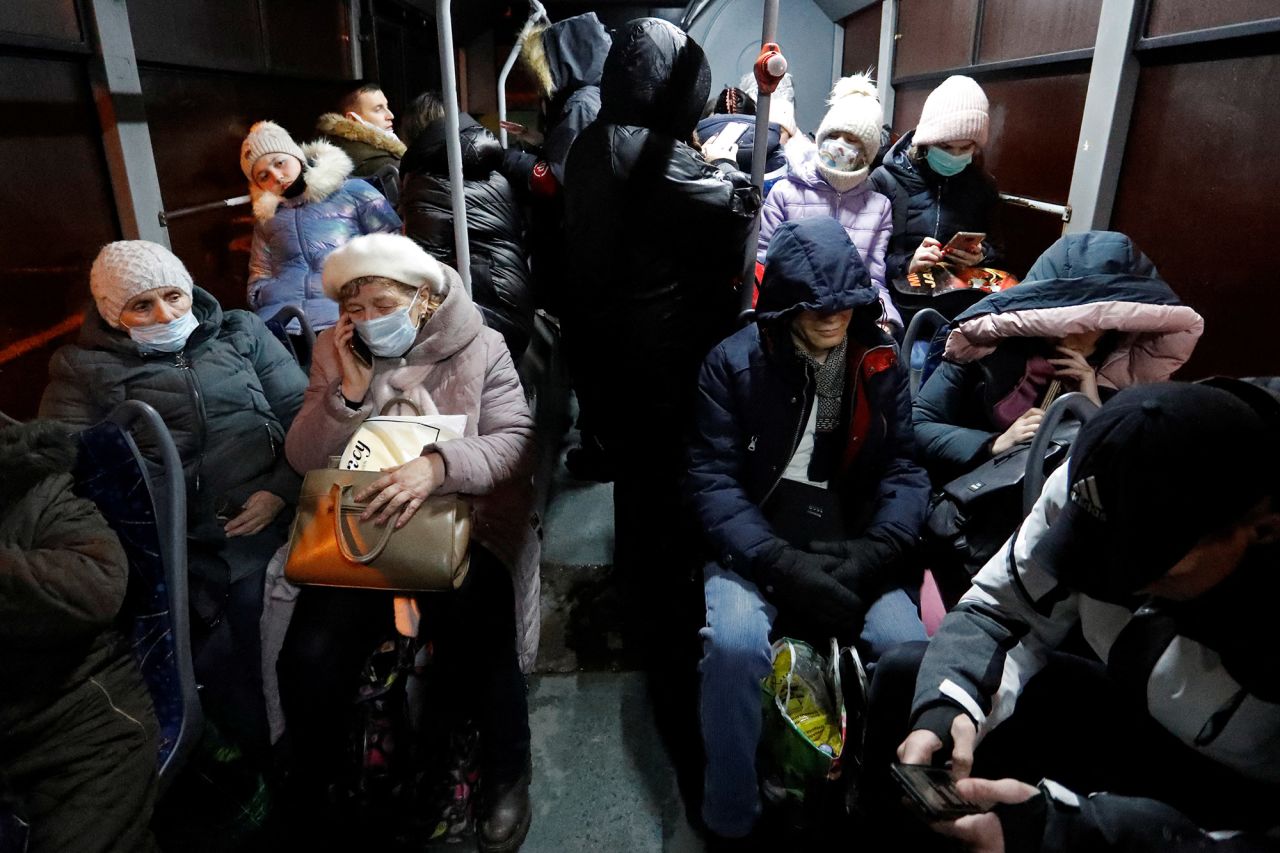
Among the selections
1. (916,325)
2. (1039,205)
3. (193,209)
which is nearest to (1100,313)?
(916,325)

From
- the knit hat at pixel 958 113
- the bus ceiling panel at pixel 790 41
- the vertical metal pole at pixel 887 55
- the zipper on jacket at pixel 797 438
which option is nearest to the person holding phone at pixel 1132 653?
the zipper on jacket at pixel 797 438

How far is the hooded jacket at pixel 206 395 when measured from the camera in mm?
2041

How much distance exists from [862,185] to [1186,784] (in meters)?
2.67

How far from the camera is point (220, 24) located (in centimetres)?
393

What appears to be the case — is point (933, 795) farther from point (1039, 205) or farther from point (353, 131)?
point (353, 131)

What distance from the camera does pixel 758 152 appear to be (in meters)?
2.15

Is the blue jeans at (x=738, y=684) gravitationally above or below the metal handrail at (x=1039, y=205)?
below

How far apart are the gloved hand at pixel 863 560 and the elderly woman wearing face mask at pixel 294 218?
2444mm

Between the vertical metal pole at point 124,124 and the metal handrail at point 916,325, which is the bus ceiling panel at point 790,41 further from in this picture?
the metal handrail at point 916,325

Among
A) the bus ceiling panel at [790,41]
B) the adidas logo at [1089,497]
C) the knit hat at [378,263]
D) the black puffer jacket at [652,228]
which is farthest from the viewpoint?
the bus ceiling panel at [790,41]

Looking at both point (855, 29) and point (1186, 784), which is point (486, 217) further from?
point (855, 29)

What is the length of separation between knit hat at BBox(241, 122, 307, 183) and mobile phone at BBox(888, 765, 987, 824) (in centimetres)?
357

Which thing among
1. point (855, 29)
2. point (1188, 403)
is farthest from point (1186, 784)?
point (855, 29)

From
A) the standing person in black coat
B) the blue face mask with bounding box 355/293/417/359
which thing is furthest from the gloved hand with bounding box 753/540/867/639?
the blue face mask with bounding box 355/293/417/359
